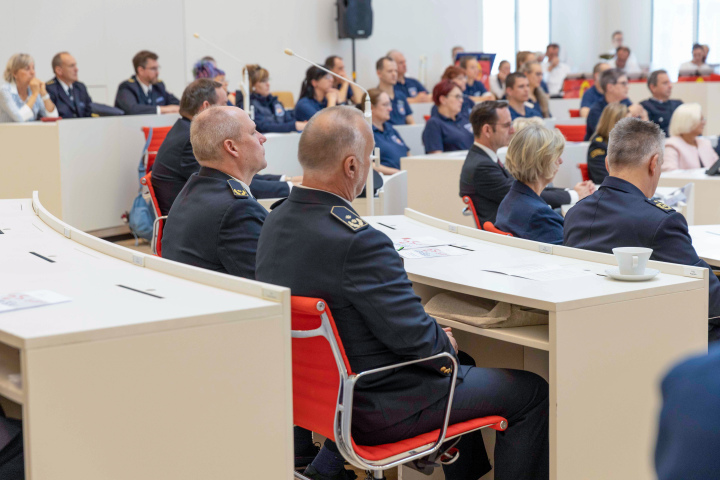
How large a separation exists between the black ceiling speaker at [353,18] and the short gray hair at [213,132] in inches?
335

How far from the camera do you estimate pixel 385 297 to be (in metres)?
1.84

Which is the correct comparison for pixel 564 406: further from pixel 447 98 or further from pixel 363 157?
pixel 447 98

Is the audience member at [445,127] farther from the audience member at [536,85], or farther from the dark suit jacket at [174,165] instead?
the dark suit jacket at [174,165]

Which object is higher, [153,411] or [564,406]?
[153,411]

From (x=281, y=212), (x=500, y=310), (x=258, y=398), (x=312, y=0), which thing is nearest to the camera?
(x=258, y=398)

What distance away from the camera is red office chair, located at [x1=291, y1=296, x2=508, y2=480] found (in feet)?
5.84

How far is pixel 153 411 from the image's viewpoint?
152cm

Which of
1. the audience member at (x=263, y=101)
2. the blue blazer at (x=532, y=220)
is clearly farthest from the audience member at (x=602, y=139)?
the audience member at (x=263, y=101)

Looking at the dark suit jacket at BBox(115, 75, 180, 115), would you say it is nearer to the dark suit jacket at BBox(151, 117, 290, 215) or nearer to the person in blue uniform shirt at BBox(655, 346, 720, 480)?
the dark suit jacket at BBox(151, 117, 290, 215)

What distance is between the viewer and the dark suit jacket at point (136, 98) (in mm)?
6727

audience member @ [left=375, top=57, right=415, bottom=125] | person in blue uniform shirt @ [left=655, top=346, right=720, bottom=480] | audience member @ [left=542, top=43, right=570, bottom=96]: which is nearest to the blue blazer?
person in blue uniform shirt @ [left=655, top=346, right=720, bottom=480]

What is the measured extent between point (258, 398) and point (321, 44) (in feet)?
32.1

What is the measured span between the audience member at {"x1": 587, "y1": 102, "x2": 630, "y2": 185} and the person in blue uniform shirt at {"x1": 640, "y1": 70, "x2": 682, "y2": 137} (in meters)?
2.33

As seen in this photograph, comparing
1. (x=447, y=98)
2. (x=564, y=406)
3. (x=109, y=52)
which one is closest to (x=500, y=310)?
(x=564, y=406)
